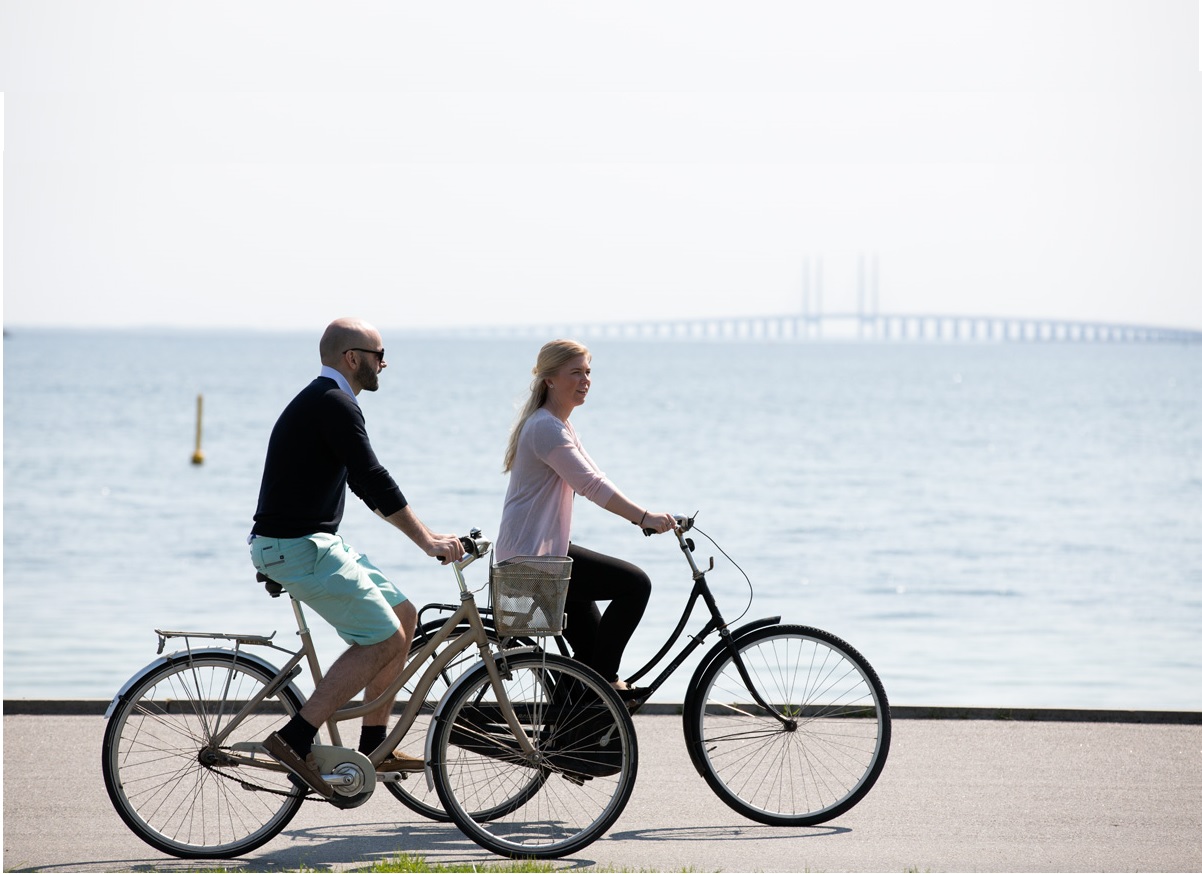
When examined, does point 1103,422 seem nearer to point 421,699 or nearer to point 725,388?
point 725,388

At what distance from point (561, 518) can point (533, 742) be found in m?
0.81

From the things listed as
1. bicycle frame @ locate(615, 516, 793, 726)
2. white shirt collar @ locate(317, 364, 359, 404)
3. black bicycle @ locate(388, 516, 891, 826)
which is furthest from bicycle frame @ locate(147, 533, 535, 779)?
white shirt collar @ locate(317, 364, 359, 404)

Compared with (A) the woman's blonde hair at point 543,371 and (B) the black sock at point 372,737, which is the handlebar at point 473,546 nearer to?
(A) the woman's blonde hair at point 543,371

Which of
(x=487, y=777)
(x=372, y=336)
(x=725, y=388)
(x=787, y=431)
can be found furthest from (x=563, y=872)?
(x=725, y=388)

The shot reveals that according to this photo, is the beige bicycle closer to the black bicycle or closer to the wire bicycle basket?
the wire bicycle basket

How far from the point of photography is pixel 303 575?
4.85 m

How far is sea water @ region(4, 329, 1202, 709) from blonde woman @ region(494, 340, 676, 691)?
138 centimetres

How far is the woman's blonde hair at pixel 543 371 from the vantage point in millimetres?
5391

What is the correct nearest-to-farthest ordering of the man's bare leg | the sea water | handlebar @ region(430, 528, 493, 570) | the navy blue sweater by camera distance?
1. the navy blue sweater
2. handlebar @ region(430, 528, 493, 570)
3. the man's bare leg
4. the sea water

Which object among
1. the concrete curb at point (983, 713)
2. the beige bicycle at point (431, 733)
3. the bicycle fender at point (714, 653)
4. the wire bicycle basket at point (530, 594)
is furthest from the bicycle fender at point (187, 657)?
the concrete curb at point (983, 713)

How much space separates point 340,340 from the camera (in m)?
4.97

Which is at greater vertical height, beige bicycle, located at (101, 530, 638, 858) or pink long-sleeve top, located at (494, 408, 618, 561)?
pink long-sleeve top, located at (494, 408, 618, 561)

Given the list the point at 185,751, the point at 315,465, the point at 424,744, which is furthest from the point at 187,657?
the point at 424,744

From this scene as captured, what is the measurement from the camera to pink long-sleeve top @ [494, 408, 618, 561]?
5297 millimetres
